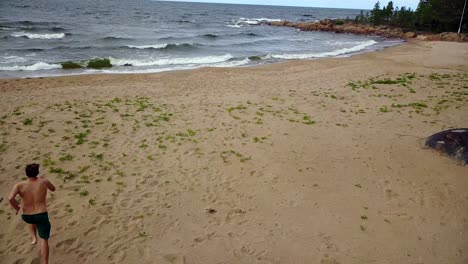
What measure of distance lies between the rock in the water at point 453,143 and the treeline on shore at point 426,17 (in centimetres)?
4841

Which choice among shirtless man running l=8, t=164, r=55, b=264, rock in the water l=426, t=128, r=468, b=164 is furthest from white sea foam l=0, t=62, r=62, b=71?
rock in the water l=426, t=128, r=468, b=164

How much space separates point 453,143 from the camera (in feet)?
26.5

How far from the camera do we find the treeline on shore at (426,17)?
153ft

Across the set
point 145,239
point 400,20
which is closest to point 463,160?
point 145,239

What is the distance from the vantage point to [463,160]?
7.68 metres

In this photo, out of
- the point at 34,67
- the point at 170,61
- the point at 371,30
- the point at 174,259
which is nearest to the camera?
the point at 174,259

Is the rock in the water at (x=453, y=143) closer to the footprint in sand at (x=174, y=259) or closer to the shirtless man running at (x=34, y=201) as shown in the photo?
the footprint in sand at (x=174, y=259)

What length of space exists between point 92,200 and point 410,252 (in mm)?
Answer: 5645

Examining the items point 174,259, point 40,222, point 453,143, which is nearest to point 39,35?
point 40,222

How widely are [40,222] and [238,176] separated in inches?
155

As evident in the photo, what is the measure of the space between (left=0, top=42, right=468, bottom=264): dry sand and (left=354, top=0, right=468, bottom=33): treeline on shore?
43.5 metres

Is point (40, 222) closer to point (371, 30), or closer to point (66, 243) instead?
point (66, 243)

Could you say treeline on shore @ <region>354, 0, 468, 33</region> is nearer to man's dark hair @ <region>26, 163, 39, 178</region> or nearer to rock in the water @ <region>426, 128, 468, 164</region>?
rock in the water @ <region>426, 128, 468, 164</region>

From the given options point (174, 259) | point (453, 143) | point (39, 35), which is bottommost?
point (174, 259)
